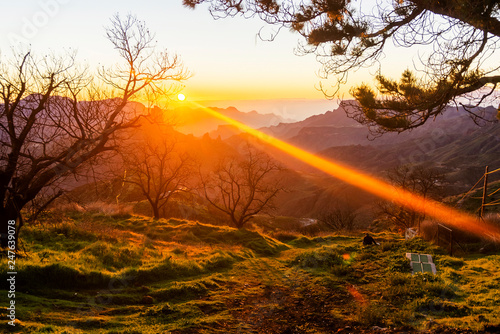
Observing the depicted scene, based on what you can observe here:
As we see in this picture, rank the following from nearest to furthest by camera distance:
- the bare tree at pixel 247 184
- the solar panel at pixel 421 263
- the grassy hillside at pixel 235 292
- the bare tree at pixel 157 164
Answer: the grassy hillside at pixel 235 292, the solar panel at pixel 421 263, the bare tree at pixel 157 164, the bare tree at pixel 247 184

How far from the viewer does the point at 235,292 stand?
24.7ft

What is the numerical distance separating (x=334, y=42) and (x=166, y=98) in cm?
674

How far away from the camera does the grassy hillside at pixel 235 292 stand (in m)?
5.29

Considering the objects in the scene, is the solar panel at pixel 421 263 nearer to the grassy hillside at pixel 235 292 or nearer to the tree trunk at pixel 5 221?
the grassy hillside at pixel 235 292

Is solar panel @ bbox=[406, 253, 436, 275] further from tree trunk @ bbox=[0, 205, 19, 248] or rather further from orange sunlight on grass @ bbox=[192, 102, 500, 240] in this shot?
tree trunk @ bbox=[0, 205, 19, 248]

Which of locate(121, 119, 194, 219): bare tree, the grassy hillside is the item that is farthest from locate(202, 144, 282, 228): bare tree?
the grassy hillside

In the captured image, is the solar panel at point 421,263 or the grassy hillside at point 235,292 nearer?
the grassy hillside at point 235,292

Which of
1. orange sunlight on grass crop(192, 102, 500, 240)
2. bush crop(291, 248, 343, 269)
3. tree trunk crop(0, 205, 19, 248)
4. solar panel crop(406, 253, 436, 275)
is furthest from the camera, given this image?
orange sunlight on grass crop(192, 102, 500, 240)

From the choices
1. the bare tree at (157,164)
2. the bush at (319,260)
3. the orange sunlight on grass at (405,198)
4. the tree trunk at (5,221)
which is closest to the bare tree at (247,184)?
the bare tree at (157,164)

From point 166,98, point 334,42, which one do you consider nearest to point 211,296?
point 334,42

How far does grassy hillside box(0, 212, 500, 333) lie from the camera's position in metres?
5.29

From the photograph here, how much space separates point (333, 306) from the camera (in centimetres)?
678

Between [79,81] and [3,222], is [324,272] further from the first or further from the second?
[79,81]

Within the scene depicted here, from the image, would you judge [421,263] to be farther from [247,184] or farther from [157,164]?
[157,164]
